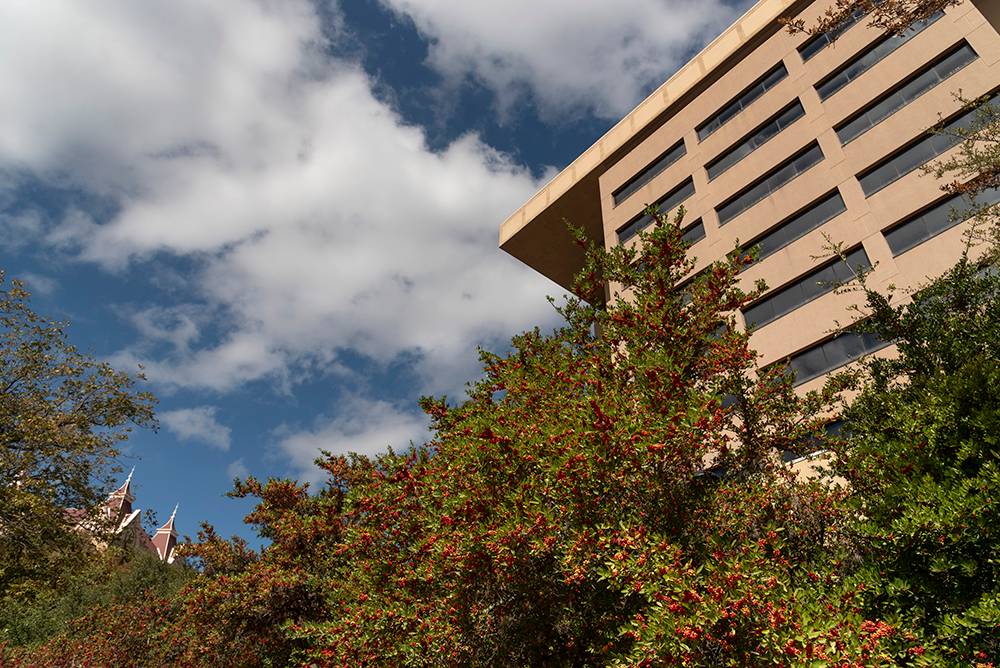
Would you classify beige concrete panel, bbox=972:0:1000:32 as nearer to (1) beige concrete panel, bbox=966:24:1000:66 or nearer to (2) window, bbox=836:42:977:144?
(1) beige concrete panel, bbox=966:24:1000:66

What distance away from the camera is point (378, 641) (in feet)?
25.2

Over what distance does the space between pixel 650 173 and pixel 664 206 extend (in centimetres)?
243

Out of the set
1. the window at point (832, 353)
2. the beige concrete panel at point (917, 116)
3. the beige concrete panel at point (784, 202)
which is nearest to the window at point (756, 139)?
the beige concrete panel at point (784, 202)

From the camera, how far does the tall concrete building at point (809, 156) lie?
15906 mm

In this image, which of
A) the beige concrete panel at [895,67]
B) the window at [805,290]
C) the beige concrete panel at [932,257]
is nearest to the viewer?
the beige concrete panel at [932,257]

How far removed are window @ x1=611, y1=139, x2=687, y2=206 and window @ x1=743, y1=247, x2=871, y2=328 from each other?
9.29m

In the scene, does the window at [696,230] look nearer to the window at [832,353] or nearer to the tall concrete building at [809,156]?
the tall concrete building at [809,156]

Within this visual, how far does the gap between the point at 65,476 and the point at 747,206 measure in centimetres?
2537

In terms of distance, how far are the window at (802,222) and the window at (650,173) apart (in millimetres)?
6988

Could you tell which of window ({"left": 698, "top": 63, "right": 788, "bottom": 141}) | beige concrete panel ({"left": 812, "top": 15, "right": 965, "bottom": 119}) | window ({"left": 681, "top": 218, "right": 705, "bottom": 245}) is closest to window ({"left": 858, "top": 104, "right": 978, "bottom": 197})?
beige concrete panel ({"left": 812, "top": 15, "right": 965, "bottom": 119})

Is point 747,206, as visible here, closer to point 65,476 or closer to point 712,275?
point 712,275

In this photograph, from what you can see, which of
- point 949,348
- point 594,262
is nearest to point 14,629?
point 594,262

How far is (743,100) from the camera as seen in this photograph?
2269 centimetres

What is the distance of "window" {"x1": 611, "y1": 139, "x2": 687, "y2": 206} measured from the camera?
24.7 m
